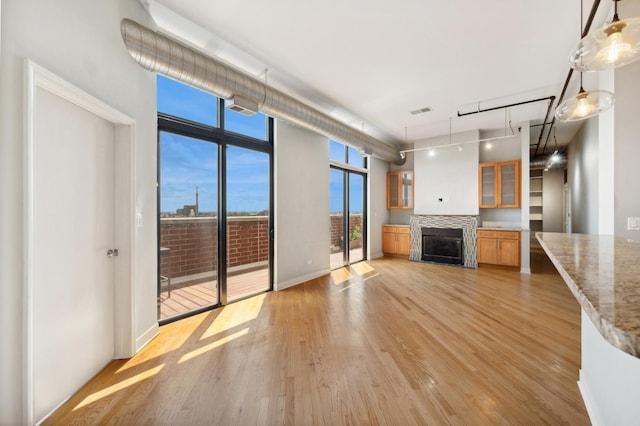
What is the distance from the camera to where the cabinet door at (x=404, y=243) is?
744 cm

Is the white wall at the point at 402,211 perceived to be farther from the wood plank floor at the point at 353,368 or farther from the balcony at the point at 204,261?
the balcony at the point at 204,261

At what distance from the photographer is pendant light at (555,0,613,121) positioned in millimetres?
2082

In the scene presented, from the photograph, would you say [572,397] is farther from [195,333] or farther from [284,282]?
[284,282]

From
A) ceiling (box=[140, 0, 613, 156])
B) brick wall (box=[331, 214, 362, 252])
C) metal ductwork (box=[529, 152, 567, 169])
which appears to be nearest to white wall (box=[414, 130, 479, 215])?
ceiling (box=[140, 0, 613, 156])

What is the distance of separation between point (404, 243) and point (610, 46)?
246 inches

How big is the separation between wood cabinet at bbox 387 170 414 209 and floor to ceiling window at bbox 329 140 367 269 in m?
1.13

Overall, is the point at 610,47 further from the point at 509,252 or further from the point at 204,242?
the point at 509,252

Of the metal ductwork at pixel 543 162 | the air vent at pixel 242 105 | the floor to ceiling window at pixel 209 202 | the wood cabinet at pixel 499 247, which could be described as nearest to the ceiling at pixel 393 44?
the air vent at pixel 242 105

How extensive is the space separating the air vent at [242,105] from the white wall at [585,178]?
5.51m

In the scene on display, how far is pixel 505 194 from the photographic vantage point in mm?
6254

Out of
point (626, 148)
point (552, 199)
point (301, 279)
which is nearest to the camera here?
point (626, 148)

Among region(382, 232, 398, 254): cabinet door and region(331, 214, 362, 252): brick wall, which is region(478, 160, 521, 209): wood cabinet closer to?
region(382, 232, 398, 254): cabinet door

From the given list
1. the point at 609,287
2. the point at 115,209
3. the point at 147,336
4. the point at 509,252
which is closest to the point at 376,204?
the point at 509,252

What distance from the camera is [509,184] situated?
20.3 feet
